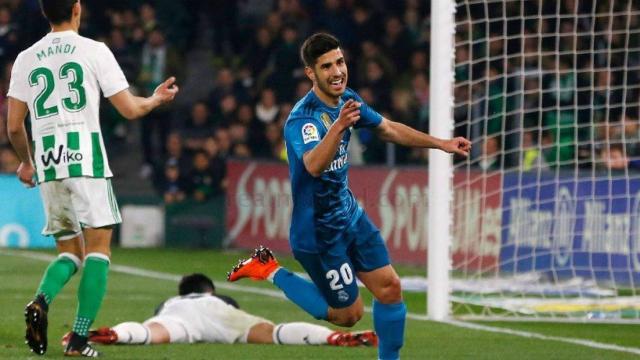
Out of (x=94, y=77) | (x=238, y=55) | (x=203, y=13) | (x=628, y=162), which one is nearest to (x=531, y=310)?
(x=628, y=162)

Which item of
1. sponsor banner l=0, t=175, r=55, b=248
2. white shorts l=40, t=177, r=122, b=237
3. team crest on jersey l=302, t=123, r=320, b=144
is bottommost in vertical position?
sponsor banner l=0, t=175, r=55, b=248

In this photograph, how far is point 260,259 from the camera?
9.05m

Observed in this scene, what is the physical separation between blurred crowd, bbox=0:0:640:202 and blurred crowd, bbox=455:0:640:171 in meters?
0.02

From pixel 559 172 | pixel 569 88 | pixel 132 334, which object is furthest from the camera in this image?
pixel 559 172

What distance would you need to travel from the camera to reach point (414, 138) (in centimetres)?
849

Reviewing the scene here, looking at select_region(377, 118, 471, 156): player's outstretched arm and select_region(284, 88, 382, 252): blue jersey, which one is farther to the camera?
select_region(377, 118, 471, 156): player's outstretched arm

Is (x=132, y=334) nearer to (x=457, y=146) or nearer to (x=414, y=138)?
(x=414, y=138)

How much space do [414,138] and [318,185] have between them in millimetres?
618

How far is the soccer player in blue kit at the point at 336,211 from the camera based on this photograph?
26.3ft

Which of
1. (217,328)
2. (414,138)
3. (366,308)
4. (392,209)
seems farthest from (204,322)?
(392,209)

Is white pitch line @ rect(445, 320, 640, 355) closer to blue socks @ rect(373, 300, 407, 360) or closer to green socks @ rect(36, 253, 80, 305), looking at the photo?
blue socks @ rect(373, 300, 407, 360)

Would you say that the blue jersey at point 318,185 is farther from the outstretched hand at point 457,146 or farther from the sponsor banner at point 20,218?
the sponsor banner at point 20,218

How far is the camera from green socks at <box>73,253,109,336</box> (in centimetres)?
872

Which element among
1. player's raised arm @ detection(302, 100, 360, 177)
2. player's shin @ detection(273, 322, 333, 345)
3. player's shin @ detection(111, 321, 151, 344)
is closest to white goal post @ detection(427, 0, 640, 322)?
player's shin @ detection(273, 322, 333, 345)
